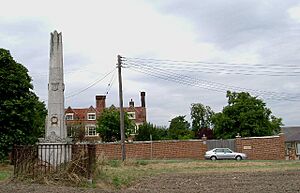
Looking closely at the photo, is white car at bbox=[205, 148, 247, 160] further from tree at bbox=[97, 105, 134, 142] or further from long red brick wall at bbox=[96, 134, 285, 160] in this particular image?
tree at bbox=[97, 105, 134, 142]

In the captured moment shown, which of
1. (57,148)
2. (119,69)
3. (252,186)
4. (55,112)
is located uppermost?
(119,69)

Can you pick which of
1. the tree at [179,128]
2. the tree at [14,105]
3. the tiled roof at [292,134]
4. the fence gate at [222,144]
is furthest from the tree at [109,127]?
the tree at [14,105]

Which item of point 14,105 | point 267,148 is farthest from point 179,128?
point 14,105

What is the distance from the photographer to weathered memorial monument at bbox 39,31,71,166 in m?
16.7

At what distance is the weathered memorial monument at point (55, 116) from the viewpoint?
16.7 m

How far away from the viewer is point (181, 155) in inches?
1849

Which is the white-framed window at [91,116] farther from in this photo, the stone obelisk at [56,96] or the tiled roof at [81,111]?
the stone obelisk at [56,96]

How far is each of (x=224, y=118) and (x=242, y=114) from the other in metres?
2.46

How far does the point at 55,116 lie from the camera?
17.8m

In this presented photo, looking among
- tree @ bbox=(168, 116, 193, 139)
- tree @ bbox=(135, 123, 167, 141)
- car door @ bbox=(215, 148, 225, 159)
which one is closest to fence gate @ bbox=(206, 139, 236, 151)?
car door @ bbox=(215, 148, 225, 159)

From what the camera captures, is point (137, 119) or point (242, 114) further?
point (137, 119)

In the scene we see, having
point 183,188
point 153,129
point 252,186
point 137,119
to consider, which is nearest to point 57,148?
→ point 183,188

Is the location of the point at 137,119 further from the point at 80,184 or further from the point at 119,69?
the point at 80,184

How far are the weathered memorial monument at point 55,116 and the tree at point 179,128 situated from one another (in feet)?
194
